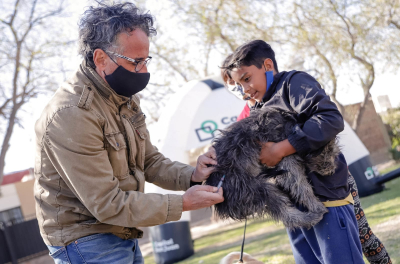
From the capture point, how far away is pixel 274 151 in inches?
92.3

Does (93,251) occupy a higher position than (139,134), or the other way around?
(139,134)

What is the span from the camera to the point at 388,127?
67.9 feet

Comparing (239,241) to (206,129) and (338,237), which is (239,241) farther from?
(338,237)

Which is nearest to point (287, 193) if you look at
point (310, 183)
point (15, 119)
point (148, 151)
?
point (310, 183)

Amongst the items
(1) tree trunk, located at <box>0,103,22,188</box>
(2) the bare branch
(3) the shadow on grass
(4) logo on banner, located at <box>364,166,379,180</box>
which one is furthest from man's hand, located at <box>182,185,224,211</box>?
(2) the bare branch

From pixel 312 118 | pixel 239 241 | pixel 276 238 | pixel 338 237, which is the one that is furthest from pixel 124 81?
pixel 239 241

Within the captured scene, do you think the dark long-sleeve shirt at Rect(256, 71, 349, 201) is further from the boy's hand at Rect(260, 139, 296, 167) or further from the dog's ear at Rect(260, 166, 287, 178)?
the dog's ear at Rect(260, 166, 287, 178)

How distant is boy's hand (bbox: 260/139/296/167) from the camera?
231 cm

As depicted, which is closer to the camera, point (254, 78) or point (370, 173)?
point (254, 78)

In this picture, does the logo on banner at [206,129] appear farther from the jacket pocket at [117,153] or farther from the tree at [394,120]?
the tree at [394,120]

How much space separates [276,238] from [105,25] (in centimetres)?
605

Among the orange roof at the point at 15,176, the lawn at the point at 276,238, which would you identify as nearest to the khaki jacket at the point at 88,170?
the lawn at the point at 276,238

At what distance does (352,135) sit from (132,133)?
8070 millimetres

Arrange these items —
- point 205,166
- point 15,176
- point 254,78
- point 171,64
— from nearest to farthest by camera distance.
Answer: point 205,166, point 254,78, point 171,64, point 15,176
